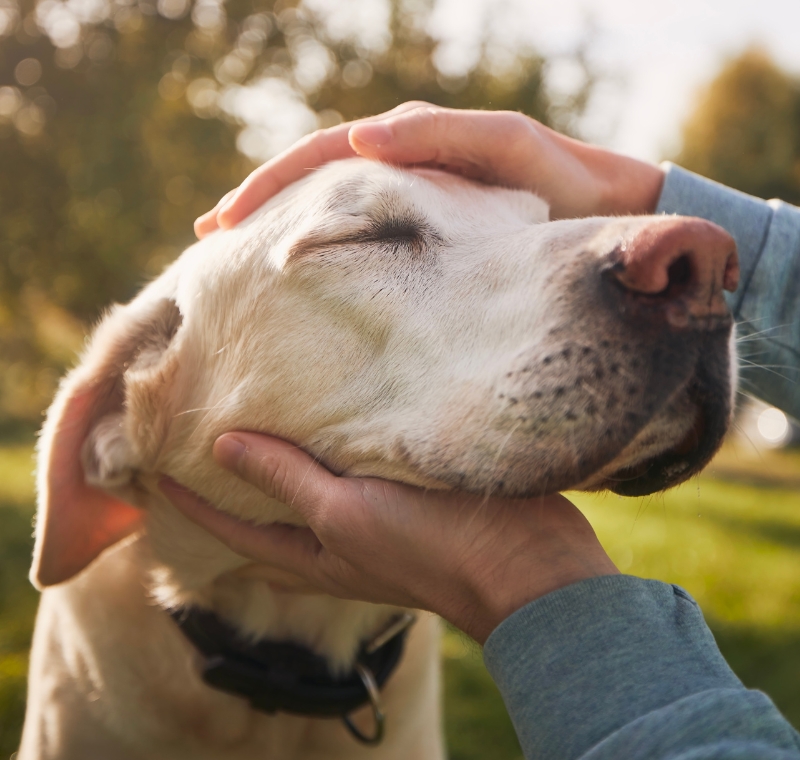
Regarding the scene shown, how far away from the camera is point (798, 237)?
8.48 feet

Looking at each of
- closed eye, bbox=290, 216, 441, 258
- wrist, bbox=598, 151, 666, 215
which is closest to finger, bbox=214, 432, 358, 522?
closed eye, bbox=290, 216, 441, 258

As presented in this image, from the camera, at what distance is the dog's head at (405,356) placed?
4.96 ft

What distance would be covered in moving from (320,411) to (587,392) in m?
0.71

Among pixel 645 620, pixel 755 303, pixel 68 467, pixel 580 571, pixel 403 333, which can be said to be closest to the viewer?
pixel 645 620

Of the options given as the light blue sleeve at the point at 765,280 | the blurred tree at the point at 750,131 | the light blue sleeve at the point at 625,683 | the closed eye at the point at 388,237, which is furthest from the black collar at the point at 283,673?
the blurred tree at the point at 750,131

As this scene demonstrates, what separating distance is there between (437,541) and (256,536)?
2.05 ft

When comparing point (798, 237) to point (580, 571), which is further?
point (798, 237)

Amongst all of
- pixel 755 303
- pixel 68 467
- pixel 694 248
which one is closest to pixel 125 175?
pixel 68 467

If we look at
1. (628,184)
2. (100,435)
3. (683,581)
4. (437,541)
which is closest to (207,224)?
(100,435)

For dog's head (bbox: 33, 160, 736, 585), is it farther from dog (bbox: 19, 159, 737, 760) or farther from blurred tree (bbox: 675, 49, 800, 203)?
blurred tree (bbox: 675, 49, 800, 203)

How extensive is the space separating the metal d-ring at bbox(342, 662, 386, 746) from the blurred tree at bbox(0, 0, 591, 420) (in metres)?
7.32

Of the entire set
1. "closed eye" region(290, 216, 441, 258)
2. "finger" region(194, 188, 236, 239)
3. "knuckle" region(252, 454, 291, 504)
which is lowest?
"knuckle" region(252, 454, 291, 504)

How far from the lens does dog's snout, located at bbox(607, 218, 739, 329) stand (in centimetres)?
144

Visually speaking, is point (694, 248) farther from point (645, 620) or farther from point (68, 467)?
point (68, 467)
